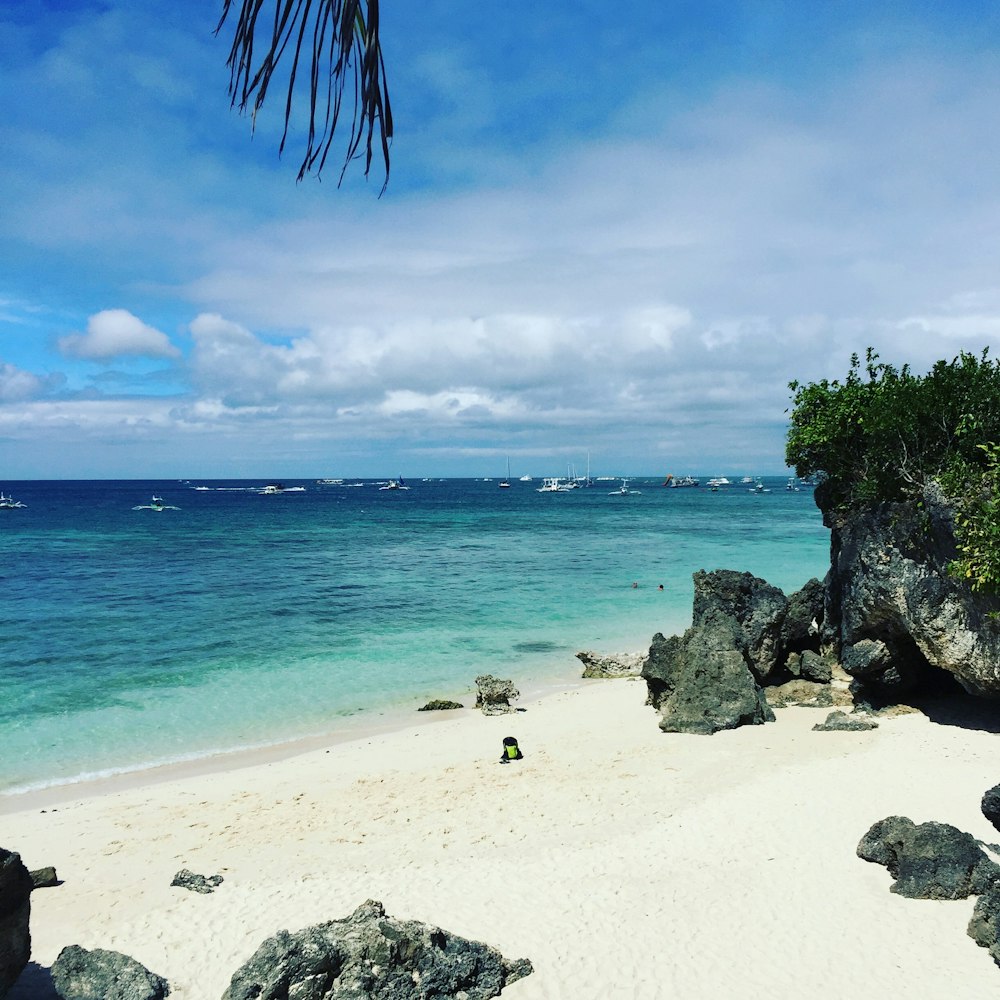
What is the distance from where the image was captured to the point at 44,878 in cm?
1088

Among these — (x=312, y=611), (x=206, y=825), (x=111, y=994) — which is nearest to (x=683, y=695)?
(x=206, y=825)

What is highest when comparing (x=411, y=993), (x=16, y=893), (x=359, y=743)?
(x=16, y=893)

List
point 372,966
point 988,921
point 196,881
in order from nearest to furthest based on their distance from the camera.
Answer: point 372,966
point 988,921
point 196,881

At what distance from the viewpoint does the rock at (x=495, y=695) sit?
824 inches

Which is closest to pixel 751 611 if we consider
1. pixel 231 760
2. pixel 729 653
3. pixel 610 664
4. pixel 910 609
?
pixel 729 653

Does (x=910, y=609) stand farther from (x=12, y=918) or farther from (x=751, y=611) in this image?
(x=12, y=918)

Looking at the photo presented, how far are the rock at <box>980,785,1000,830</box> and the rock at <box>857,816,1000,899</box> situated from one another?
916 mm

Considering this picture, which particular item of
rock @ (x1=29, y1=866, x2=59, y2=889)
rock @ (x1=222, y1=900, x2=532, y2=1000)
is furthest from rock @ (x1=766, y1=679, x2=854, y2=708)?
rock @ (x1=29, y1=866, x2=59, y2=889)

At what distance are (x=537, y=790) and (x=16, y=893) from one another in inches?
368

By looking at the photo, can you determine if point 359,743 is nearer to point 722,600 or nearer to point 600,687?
point 600,687

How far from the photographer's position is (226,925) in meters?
9.61

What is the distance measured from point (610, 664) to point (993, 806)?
14.9m

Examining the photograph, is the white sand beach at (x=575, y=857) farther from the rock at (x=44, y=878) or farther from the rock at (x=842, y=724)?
the rock at (x=842, y=724)

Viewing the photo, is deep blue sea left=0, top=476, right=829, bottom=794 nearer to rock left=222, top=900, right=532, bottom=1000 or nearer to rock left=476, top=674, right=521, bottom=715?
rock left=476, top=674, right=521, bottom=715
